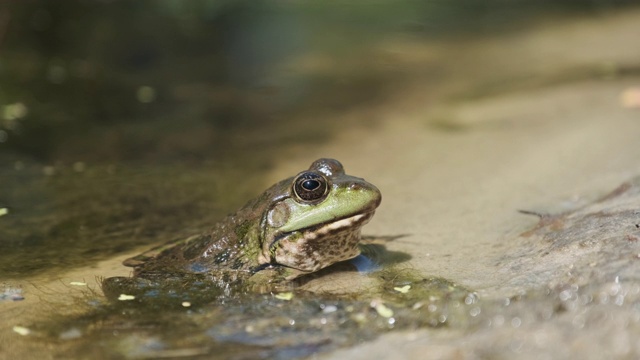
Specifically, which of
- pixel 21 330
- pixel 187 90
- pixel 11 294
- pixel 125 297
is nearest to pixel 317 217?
pixel 125 297

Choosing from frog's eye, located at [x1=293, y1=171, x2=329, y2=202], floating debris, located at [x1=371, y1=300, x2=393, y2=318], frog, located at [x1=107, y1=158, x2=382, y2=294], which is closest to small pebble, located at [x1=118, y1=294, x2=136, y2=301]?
frog, located at [x1=107, y1=158, x2=382, y2=294]

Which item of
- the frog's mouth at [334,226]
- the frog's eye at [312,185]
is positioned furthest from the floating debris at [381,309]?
the frog's eye at [312,185]

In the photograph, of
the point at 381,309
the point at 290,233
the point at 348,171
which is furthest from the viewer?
the point at 348,171

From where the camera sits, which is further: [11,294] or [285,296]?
[11,294]

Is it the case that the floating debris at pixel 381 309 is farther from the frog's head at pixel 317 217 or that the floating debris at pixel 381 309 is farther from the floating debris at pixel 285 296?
the frog's head at pixel 317 217

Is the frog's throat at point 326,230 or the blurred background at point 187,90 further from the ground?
the blurred background at point 187,90

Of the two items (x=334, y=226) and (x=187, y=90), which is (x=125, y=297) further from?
(x=187, y=90)

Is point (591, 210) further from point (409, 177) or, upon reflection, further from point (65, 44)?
point (65, 44)
